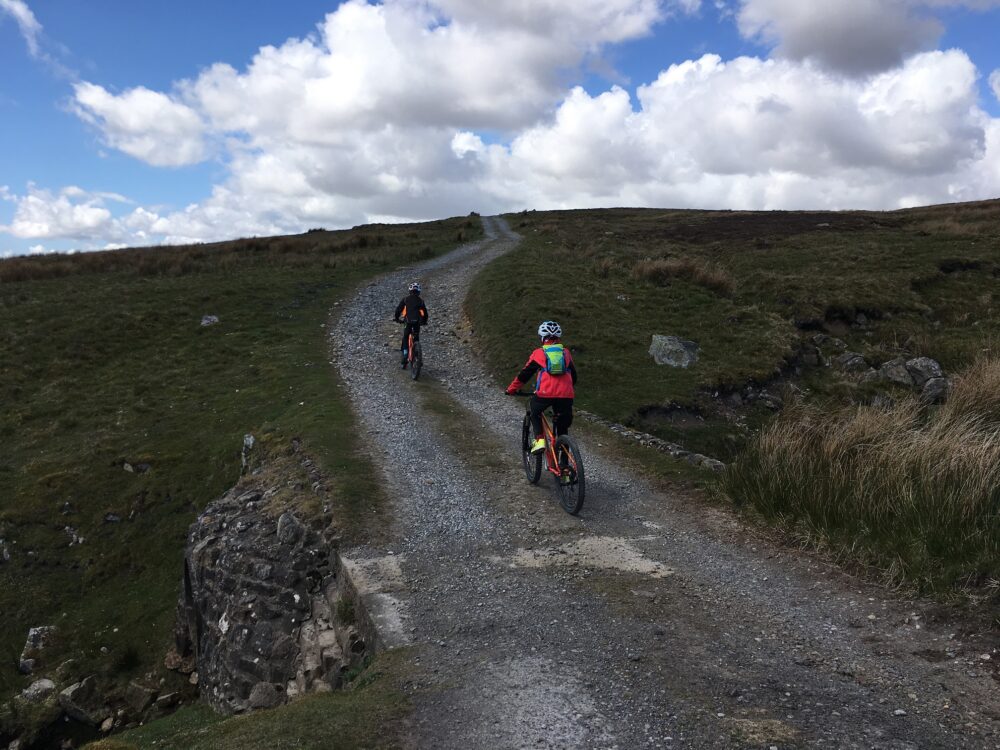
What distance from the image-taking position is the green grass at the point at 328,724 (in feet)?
16.0

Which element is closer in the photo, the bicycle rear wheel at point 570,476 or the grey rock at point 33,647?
the bicycle rear wheel at point 570,476

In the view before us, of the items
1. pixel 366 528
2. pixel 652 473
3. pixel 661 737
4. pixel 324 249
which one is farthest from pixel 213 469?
pixel 324 249

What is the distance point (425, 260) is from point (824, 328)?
80.0ft

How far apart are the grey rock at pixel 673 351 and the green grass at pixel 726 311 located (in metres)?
0.32

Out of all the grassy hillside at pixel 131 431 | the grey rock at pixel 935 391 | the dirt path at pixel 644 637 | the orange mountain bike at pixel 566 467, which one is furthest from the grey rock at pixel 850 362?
the grassy hillside at pixel 131 431

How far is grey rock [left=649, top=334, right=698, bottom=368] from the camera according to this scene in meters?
18.9

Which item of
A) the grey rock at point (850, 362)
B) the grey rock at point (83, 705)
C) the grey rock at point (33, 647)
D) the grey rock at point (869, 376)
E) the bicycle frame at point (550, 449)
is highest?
the bicycle frame at point (550, 449)

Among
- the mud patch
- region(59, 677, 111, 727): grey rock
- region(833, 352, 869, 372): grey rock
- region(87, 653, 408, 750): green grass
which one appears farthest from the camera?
region(833, 352, 869, 372): grey rock

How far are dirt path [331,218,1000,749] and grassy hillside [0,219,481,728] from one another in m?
2.30

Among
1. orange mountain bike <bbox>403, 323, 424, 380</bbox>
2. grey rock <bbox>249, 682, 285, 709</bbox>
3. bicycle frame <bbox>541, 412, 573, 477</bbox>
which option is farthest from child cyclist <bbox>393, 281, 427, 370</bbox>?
grey rock <bbox>249, 682, 285, 709</bbox>

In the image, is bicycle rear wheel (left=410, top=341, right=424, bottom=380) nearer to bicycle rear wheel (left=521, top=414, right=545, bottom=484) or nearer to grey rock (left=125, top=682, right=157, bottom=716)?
bicycle rear wheel (left=521, top=414, right=545, bottom=484)

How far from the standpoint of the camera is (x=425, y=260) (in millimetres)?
40438

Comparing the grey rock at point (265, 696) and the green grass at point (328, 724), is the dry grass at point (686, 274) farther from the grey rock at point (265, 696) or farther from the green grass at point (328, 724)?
the green grass at point (328, 724)

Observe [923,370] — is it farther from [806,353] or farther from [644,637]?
[644,637]
